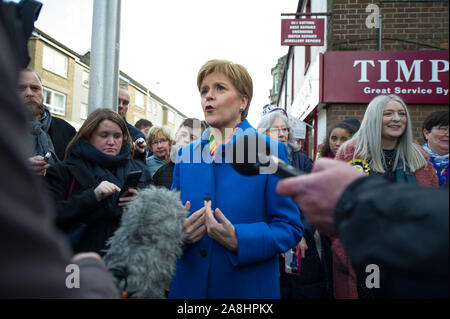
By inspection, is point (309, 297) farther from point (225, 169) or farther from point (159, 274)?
point (159, 274)

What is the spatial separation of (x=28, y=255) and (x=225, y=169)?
141 centimetres

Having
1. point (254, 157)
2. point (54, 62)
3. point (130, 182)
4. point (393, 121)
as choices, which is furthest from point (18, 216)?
point (54, 62)

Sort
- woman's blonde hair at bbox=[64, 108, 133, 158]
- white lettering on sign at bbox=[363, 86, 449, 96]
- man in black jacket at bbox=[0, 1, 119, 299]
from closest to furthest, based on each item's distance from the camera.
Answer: man in black jacket at bbox=[0, 1, 119, 299], woman's blonde hair at bbox=[64, 108, 133, 158], white lettering on sign at bbox=[363, 86, 449, 96]

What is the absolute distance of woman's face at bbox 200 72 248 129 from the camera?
1.91 m

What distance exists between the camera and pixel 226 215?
1745mm

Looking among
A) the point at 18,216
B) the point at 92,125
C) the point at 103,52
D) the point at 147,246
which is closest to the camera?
the point at 18,216

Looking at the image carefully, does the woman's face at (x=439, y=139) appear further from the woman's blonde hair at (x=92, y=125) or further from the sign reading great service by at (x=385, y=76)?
the sign reading great service by at (x=385, y=76)

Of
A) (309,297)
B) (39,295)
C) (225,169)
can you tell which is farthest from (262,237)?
(309,297)

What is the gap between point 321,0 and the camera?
8320 millimetres

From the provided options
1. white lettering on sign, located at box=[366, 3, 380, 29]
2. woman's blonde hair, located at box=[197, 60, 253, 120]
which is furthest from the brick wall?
woman's blonde hair, located at box=[197, 60, 253, 120]

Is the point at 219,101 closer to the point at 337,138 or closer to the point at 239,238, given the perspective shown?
the point at 239,238

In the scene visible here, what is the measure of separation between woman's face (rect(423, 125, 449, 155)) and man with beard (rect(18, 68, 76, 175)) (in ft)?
12.9

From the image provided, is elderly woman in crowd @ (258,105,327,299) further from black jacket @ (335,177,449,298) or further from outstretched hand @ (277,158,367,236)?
black jacket @ (335,177,449,298)

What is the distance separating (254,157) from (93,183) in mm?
1445
